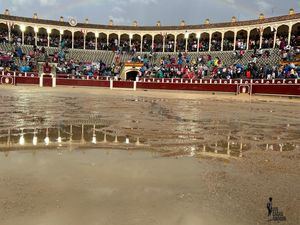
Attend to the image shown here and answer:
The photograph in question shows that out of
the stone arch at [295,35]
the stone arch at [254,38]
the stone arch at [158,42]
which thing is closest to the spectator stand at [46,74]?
the stone arch at [158,42]

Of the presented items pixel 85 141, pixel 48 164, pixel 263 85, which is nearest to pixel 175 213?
pixel 48 164

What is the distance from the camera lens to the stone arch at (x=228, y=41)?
39781mm

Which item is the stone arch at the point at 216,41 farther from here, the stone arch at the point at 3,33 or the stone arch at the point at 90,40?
the stone arch at the point at 3,33

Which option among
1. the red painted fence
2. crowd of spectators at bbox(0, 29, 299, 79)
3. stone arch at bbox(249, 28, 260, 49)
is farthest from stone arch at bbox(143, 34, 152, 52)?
stone arch at bbox(249, 28, 260, 49)

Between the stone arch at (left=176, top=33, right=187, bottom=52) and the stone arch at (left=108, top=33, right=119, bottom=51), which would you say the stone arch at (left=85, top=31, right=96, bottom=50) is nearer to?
the stone arch at (left=108, top=33, right=119, bottom=51)

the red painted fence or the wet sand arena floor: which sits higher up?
the red painted fence

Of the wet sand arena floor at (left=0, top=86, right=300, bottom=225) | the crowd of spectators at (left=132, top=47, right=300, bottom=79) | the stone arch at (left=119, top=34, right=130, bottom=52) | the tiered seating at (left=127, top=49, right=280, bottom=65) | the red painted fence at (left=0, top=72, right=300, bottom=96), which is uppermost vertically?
the stone arch at (left=119, top=34, right=130, bottom=52)

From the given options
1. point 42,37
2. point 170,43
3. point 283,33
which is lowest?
point 170,43

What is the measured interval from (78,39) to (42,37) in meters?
4.33

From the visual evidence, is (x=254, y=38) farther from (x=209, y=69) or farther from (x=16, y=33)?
(x=16, y=33)

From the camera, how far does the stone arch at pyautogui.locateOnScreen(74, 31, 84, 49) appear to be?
45.5 metres

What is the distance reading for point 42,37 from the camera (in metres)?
45.4

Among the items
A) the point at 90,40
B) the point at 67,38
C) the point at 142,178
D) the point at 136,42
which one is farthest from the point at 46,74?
the point at 142,178

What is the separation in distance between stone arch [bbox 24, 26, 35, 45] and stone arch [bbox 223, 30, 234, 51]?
2152 cm
